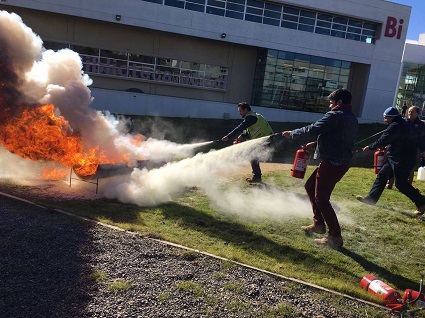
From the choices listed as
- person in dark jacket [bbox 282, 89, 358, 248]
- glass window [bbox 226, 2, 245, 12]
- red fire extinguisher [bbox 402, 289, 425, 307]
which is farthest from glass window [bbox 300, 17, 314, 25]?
red fire extinguisher [bbox 402, 289, 425, 307]

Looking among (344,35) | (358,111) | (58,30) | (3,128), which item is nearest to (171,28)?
(58,30)

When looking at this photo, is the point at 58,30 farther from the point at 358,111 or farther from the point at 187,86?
the point at 358,111

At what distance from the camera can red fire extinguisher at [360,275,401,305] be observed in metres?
4.02

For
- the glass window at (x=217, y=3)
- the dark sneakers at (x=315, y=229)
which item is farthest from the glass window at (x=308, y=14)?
the dark sneakers at (x=315, y=229)

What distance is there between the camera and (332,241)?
18.2ft

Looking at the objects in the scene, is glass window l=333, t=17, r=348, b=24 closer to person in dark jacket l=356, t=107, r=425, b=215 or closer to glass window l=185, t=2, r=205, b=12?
glass window l=185, t=2, r=205, b=12

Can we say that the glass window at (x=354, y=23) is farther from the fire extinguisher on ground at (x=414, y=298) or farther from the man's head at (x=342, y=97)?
the fire extinguisher on ground at (x=414, y=298)

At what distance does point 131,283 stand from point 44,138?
12.7 ft

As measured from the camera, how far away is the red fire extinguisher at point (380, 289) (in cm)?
402

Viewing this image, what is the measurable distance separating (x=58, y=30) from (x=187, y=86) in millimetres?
7926

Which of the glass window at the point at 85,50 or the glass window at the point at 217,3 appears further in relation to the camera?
the glass window at the point at 217,3

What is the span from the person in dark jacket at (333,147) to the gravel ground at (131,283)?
4.81 ft

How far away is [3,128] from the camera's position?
22.4ft

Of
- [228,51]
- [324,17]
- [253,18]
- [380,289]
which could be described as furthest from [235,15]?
[380,289]
